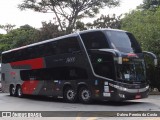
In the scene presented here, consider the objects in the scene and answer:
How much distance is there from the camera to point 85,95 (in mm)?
20188

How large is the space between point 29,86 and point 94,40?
8486 mm

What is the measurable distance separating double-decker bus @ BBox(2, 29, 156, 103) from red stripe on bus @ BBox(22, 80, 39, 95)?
0.63 meters

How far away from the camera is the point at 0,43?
71.2 metres

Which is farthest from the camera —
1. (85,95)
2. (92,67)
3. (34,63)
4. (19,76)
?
(19,76)

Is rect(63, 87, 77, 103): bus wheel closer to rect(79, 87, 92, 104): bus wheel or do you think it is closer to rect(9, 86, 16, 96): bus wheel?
rect(79, 87, 92, 104): bus wheel

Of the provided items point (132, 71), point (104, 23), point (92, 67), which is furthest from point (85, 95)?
point (104, 23)

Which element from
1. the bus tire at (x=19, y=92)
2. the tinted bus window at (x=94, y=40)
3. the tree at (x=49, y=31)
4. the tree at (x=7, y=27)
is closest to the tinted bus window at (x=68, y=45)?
the tinted bus window at (x=94, y=40)

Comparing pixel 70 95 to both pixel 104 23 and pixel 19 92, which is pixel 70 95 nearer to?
pixel 19 92

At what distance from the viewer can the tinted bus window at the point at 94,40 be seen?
19033 millimetres

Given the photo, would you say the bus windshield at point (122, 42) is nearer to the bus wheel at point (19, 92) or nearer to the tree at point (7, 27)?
the bus wheel at point (19, 92)

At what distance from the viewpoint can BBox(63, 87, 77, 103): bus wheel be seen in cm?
2094

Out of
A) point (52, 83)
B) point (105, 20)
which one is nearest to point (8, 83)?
point (52, 83)

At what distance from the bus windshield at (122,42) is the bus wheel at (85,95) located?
2.91 metres

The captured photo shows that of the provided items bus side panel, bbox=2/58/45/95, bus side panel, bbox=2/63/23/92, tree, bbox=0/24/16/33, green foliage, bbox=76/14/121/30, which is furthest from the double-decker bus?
tree, bbox=0/24/16/33
